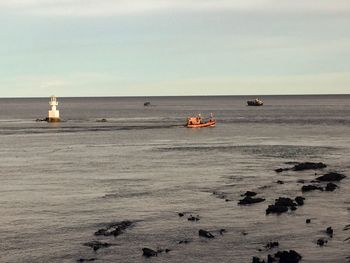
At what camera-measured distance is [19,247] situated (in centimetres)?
4550

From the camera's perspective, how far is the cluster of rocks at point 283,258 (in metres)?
40.4

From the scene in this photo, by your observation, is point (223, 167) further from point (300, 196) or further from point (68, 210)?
point (68, 210)

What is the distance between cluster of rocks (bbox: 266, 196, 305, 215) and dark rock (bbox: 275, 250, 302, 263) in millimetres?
→ 14430

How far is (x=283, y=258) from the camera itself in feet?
A: 133

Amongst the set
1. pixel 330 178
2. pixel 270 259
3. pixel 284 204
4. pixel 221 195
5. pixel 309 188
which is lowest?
pixel 270 259

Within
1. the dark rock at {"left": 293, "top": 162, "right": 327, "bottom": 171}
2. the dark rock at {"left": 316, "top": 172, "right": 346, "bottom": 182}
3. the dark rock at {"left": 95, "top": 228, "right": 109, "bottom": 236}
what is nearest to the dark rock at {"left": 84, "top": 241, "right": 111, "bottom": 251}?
the dark rock at {"left": 95, "top": 228, "right": 109, "bottom": 236}

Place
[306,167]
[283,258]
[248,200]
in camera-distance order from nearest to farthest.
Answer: [283,258] < [248,200] < [306,167]

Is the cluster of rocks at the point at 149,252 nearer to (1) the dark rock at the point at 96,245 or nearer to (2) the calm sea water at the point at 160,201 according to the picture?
(2) the calm sea water at the point at 160,201

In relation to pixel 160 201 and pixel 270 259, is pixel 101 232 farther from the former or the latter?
pixel 270 259

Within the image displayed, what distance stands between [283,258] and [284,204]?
1785cm

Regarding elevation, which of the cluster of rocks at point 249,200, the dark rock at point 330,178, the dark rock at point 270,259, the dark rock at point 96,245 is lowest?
the dark rock at point 96,245

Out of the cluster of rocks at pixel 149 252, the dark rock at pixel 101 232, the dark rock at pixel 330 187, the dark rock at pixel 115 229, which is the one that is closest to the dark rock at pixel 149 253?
the cluster of rocks at pixel 149 252

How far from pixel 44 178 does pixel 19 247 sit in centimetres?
3295

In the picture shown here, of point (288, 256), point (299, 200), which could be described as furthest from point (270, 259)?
point (299, 200)
